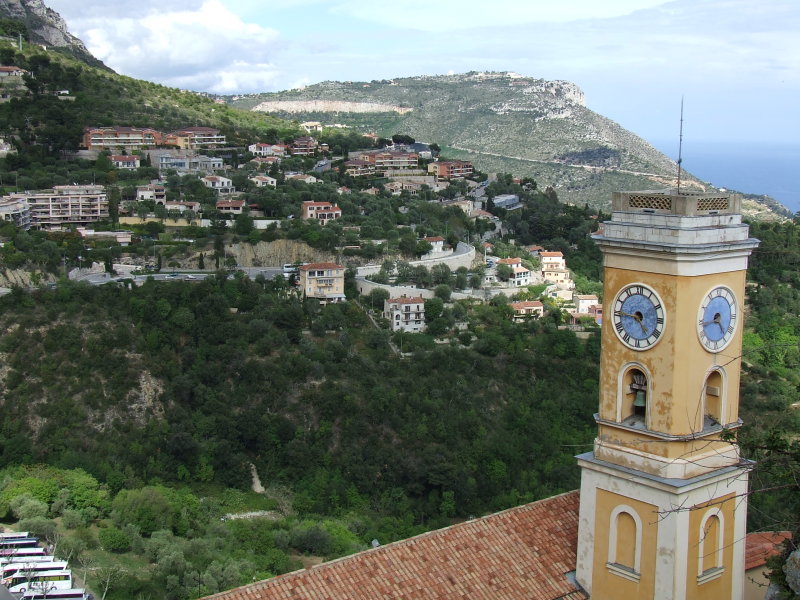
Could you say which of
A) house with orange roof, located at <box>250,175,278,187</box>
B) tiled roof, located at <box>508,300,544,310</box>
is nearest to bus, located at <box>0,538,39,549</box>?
tiled roof, located at <box>508,300,544,310</box>

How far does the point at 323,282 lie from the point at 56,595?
65.6 feet

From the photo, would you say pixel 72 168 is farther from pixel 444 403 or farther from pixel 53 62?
pixel 444 403

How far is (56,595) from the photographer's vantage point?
19969 millimetres

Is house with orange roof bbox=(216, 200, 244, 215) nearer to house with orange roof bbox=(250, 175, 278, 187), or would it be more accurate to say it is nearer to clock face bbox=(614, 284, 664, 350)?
house with orange roof bbox=(250, 175, 278, 187)

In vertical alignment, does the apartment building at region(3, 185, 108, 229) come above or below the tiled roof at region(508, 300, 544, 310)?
above

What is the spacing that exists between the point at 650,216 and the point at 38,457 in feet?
81.3

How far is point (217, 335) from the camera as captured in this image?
34.5 m

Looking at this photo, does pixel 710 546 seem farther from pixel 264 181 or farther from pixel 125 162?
pixel 125 162

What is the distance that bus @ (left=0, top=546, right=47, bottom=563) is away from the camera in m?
21.4

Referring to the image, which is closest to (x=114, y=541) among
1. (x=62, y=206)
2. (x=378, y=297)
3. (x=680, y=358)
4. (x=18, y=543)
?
(x=18, y=543)

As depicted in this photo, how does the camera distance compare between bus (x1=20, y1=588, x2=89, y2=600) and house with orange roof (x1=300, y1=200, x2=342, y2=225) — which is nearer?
bus (x1=20, y1=588, x2=89, y2=600)

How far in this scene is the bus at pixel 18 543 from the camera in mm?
22500

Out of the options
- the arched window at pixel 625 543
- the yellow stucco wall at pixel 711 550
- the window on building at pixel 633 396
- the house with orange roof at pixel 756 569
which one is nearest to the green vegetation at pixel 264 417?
the house with orange roof at pixel 756 569

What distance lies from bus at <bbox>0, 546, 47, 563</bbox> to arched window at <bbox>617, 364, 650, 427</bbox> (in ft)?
52.1
